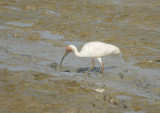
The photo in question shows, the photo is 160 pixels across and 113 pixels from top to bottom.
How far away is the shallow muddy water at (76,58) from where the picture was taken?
8.16 meters

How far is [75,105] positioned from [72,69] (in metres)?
3.35

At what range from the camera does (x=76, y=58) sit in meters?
12.5

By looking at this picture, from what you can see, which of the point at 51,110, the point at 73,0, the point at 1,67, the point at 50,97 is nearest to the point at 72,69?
the point at 1,67

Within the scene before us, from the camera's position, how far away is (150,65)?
1160cm

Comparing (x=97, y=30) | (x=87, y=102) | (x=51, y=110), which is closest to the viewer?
(x=51, y=110)

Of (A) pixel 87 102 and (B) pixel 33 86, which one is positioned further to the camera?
(B) pixel 33 86

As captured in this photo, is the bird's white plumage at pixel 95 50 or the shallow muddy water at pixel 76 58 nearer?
the shallow muddy water at pixel 76 58

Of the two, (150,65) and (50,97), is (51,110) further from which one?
(150,65)

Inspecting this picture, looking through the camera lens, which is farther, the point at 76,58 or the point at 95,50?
the point at 76,58

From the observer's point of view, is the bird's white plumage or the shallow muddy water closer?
the shallow muddy water

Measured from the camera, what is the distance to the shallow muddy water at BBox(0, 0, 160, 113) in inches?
321

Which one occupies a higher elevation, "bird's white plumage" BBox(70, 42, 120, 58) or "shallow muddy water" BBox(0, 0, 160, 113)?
"bird's white plumage" BBox(70, 42, 120, 58)

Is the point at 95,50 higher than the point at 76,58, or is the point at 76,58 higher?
the point at 95,50

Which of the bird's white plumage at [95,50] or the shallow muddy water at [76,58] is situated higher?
the bird's white plumage at [95,50]
